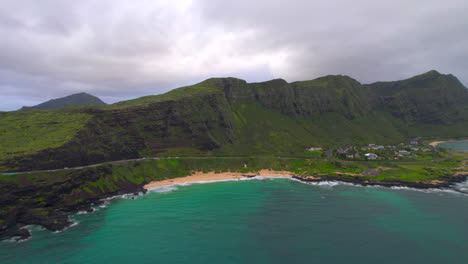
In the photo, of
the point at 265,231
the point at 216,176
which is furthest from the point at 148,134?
the point at 265,231

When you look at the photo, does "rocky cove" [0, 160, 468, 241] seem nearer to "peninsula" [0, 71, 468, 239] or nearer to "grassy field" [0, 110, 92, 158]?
"peninsula" [0, 71, 468, 239]

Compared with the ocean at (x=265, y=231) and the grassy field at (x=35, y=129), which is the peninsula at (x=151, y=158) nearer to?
the grassy field at (x=35, y=129)

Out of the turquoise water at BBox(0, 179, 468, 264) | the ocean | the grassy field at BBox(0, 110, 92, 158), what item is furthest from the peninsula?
the turquoise water at BBox(0, 179, 468, 264)

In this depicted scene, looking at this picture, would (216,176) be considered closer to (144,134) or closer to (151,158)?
(151,158)

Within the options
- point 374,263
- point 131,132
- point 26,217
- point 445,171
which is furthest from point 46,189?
point 445,171

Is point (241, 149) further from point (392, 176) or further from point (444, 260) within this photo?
point (444, 260)

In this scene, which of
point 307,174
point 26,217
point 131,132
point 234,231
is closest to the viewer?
point 234,231

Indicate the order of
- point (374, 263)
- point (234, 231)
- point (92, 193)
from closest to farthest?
point (374, 263), point (234, 231), point (92, 193)
